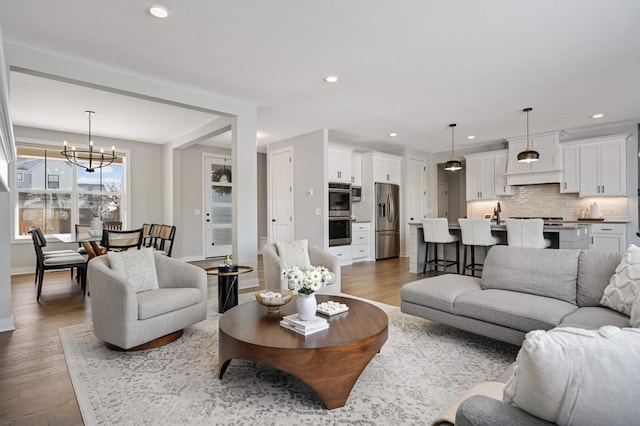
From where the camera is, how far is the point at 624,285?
2197 millimetres

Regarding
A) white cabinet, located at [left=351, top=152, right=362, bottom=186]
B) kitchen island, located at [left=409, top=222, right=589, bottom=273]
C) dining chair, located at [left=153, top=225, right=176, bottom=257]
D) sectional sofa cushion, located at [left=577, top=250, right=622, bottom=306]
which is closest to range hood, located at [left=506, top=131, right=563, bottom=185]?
kitchen island, located at [left=409, top=222, right=589, bottom=273]

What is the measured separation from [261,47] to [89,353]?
9.77 feet

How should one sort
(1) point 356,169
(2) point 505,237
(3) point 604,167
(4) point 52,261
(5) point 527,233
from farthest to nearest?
(1) point 356,169 → (3) point 604,167 → (2) point 505,237 → (5) point 527,233 → (4) point 52,261

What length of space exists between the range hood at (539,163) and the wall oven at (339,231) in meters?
3.57

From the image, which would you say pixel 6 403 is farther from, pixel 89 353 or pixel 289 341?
pixel 289 341

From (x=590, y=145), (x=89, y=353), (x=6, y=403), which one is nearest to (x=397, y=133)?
(x=590, y=145)

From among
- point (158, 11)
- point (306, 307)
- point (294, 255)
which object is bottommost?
point (306, 307)

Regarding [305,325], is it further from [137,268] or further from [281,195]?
[281,195]

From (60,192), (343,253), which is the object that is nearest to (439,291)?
(343,253)

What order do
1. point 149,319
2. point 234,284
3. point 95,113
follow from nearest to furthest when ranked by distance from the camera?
point 149,319 → point 234,284 → point 95,113

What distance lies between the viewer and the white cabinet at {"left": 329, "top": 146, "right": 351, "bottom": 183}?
6.91 metres

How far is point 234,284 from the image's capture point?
3641mm

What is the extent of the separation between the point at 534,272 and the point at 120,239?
4845 mm

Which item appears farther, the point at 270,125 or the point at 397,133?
the point at 397,133
